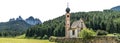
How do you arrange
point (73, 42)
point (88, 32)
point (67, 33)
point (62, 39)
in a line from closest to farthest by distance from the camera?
point (88, 32), point (73, 42), point (62, 39), point (67, 33)

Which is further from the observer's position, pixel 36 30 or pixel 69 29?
pixel 36 30

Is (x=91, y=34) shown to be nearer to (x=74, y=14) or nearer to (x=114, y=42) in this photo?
(x=114, y=42)

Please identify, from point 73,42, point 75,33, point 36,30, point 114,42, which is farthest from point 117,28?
point 114,42

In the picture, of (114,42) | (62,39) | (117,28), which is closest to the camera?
(114,42)

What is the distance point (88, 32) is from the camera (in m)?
54.0

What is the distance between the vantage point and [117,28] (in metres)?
111

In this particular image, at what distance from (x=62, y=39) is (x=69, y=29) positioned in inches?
688

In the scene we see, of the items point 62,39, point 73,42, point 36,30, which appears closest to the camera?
point 73,42

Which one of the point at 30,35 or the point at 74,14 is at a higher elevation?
the point at 74,14

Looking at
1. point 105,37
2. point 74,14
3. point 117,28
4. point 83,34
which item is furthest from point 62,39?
point 74,14

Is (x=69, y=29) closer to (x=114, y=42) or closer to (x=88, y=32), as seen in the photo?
(x=88, y=32)

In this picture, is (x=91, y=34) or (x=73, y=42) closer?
(x=91, y=34)

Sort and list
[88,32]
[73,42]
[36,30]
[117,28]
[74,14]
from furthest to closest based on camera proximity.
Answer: [74,14]
[36,30]
[117,28]
[73,42]
[88,32]

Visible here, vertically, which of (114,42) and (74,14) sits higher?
(74,14)
